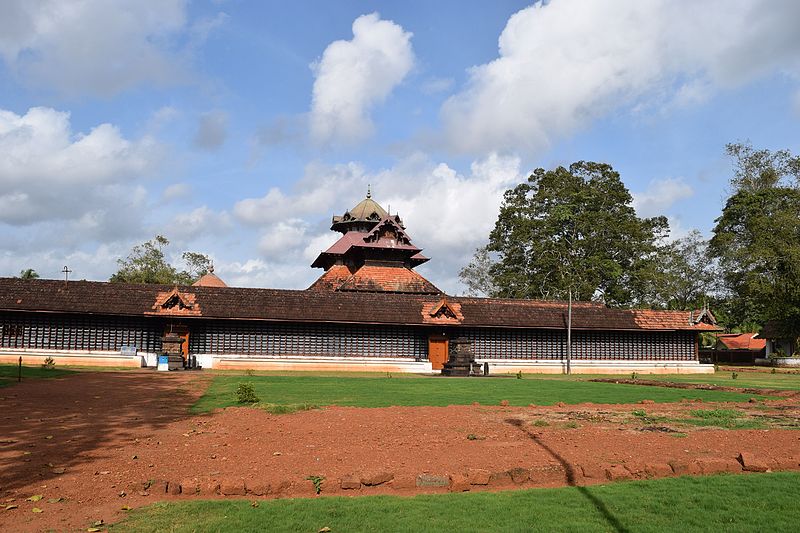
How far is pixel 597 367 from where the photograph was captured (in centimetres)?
3944

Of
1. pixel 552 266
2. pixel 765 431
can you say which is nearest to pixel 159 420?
pixel 765 431

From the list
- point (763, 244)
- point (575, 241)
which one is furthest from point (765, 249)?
point (575, 241)

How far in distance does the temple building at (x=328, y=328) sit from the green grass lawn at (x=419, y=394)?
9.16m

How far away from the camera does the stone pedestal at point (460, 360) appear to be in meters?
32.9

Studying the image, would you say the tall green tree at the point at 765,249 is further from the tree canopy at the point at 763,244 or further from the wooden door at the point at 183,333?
the wooden door at the point at 183,333

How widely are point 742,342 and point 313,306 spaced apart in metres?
57.0

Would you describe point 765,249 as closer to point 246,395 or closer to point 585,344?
point 585,344

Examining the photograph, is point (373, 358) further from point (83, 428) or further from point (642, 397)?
point (83, 428)

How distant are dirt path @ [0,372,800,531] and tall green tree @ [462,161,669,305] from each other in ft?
127

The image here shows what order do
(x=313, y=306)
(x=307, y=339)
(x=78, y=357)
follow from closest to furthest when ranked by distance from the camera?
(x=78, y=357) → (x=307, y=339) → (x=313, y=306)

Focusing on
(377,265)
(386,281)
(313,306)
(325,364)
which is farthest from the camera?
(377,265)

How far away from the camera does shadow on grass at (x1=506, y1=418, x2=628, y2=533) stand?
6.79 meters

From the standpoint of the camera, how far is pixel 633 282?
55.2m

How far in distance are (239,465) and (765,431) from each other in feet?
33.9
